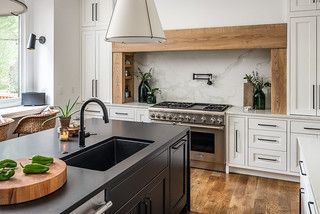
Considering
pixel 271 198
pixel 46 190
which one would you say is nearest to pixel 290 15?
pixel 271 198

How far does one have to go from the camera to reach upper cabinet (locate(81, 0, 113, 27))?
514cm

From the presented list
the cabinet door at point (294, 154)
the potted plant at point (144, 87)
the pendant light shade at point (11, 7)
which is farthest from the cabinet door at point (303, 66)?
the pendant light shade at point (11, 7)

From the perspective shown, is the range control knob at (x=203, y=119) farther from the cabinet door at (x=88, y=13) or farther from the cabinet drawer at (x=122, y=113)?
the cabinet door at (x=88, y=13)

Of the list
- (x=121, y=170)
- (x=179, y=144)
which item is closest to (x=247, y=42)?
(x=179, y=144)

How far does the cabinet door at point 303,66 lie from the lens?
3.77 meters

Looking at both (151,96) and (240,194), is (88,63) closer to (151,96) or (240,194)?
(151,96)

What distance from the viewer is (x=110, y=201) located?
5.02 ft

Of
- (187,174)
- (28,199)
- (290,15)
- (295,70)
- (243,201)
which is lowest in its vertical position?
(243,201)

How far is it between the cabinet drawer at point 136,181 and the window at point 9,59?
347cm

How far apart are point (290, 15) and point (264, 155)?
6.13ft

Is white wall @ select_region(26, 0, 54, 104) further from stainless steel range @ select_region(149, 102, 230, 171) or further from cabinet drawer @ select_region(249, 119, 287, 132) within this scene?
cabinet drawer @ select_region(249, 119, 287, 132)

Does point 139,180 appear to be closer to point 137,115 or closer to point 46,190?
point 46,190

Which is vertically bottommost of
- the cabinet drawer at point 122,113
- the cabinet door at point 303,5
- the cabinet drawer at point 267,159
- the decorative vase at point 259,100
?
the cabinet drawer at point 267,159

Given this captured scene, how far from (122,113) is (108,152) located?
Result: 8.63ft
